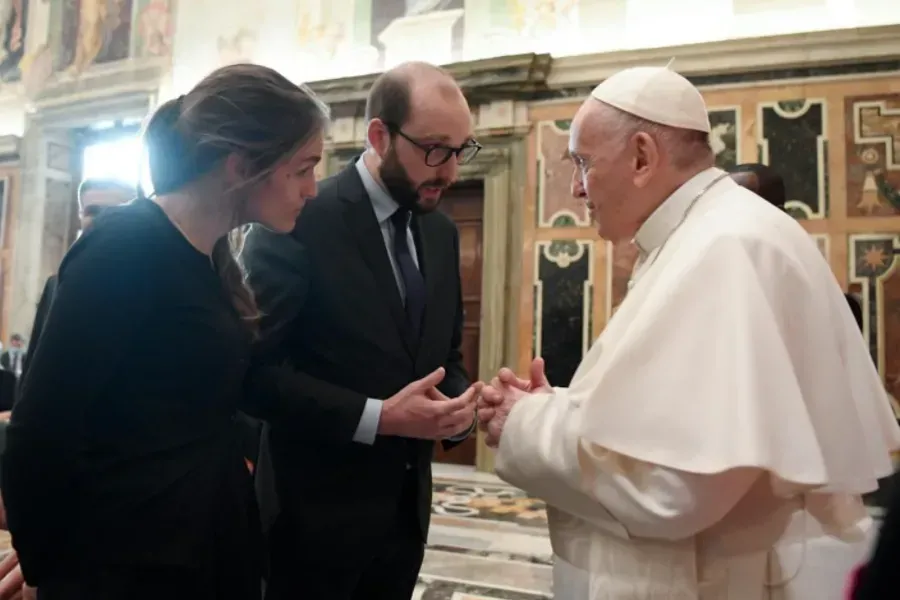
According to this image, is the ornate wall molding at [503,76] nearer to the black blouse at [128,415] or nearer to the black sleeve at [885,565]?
the black blouse at [128,415]

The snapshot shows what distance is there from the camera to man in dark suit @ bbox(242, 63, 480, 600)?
1596 millimetres

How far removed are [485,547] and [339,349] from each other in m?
2.84

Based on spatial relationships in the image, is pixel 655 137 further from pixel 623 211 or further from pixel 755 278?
pixel 755 278

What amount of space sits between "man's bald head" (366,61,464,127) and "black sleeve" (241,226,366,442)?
0.44 m

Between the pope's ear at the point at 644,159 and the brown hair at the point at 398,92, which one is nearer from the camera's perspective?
the pope's ear at the point at 644,159

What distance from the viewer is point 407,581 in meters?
1.76

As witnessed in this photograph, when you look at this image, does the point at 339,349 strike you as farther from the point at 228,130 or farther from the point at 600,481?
the point at 600,481

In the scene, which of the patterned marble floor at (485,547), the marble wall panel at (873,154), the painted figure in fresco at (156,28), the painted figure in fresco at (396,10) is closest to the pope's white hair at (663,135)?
the patterned marble floor at (485,547)

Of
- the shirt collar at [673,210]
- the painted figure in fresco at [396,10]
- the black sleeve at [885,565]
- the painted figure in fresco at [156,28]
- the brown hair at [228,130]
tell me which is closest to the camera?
the black sleeve at [885,565]

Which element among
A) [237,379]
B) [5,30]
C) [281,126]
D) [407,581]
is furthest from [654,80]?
[5,30]

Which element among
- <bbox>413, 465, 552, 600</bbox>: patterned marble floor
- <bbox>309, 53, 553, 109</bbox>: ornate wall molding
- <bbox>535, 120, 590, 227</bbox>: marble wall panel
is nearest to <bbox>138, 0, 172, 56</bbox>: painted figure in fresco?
<bbox>309, 53, 553, 109</bbox>: ornate wall molding

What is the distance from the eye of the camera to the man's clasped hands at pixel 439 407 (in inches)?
60.2

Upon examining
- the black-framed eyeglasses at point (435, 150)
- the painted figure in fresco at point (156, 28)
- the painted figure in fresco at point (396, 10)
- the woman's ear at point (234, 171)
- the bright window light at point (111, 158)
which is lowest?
the woman's ear at point (234, 171)

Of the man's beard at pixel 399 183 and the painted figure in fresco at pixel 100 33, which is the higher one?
the painted figure in fresco at pixel 100 33
